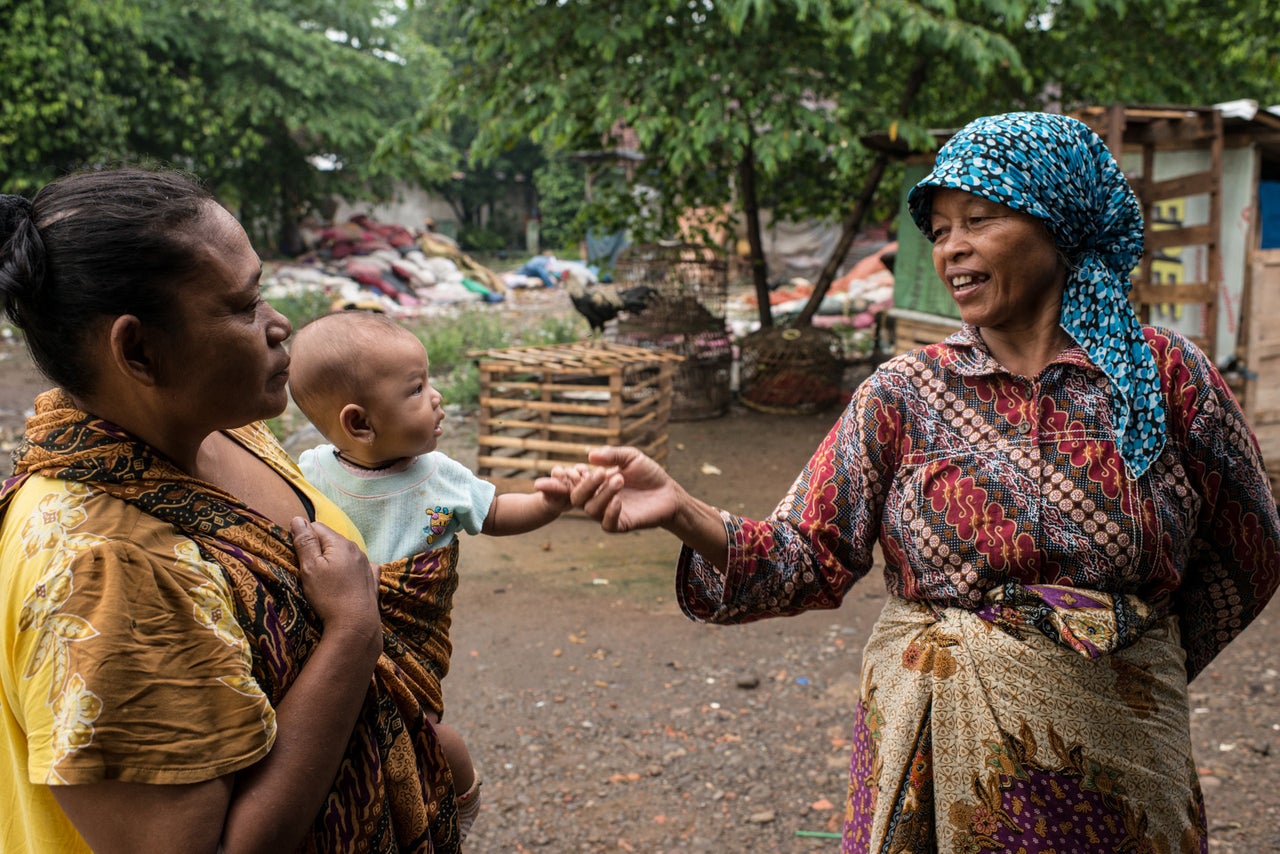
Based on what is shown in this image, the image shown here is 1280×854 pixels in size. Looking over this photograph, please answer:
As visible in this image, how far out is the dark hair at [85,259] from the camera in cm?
119

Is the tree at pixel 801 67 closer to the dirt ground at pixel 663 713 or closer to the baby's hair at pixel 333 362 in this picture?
the dirt ground at pixel 663 713

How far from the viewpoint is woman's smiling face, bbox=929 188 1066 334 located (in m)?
1.84

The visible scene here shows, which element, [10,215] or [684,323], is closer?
[10,215]

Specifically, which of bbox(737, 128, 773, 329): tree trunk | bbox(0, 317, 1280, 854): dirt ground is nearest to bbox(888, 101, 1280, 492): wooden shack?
bbox(0, 317, 1280, 854): dirt ground

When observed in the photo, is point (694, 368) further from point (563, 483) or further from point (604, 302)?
point (563, 483)

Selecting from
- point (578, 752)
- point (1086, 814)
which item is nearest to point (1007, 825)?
point (1086, 814)

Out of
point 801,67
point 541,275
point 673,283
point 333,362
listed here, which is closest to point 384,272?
point 541,275

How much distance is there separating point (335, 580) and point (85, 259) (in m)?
0.50

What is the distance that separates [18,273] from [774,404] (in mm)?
8567

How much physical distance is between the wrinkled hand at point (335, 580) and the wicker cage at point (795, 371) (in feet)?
26.8

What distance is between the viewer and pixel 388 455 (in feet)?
6.81

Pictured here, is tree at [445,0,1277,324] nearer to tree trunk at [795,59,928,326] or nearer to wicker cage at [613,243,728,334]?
tree trunk at [795,59,928,326]

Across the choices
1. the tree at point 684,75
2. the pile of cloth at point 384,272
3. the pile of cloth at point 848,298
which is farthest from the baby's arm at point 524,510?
the pile of cloth at point 384,272

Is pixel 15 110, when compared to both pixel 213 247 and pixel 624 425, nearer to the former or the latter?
pixel 624 425
